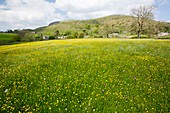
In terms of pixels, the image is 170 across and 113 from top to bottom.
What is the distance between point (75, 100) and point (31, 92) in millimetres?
2773

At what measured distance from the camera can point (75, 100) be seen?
8.44 metres

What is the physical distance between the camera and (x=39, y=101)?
8.38 m

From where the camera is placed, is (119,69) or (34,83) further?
(119,69)

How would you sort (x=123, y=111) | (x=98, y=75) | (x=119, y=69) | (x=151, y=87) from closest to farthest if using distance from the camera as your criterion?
(x=123, y=111) → (x=151, y=87) → (x=98, y=75) → (x=119, y=69)

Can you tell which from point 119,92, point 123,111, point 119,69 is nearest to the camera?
A: point 123,111

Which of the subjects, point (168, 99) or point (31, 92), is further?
point (31, 92)

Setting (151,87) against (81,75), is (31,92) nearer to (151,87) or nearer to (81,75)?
(81,75)

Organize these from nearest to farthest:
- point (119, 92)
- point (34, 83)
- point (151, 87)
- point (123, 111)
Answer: point (123, 111) → point (119, 92) → point (151, 87) → point (34, 83)

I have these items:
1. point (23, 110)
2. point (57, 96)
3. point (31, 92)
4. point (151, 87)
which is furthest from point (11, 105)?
point (151, 87)

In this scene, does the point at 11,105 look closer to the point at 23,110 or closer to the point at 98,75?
the point at 23,110

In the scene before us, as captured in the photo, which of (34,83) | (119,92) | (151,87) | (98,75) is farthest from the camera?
(98,75)

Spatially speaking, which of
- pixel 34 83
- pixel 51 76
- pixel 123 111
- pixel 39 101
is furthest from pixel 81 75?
pixel 123 111

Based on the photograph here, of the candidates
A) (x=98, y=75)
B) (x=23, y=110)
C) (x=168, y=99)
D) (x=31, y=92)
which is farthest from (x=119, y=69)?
(x=23, y=110)

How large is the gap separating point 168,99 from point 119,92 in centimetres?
251
